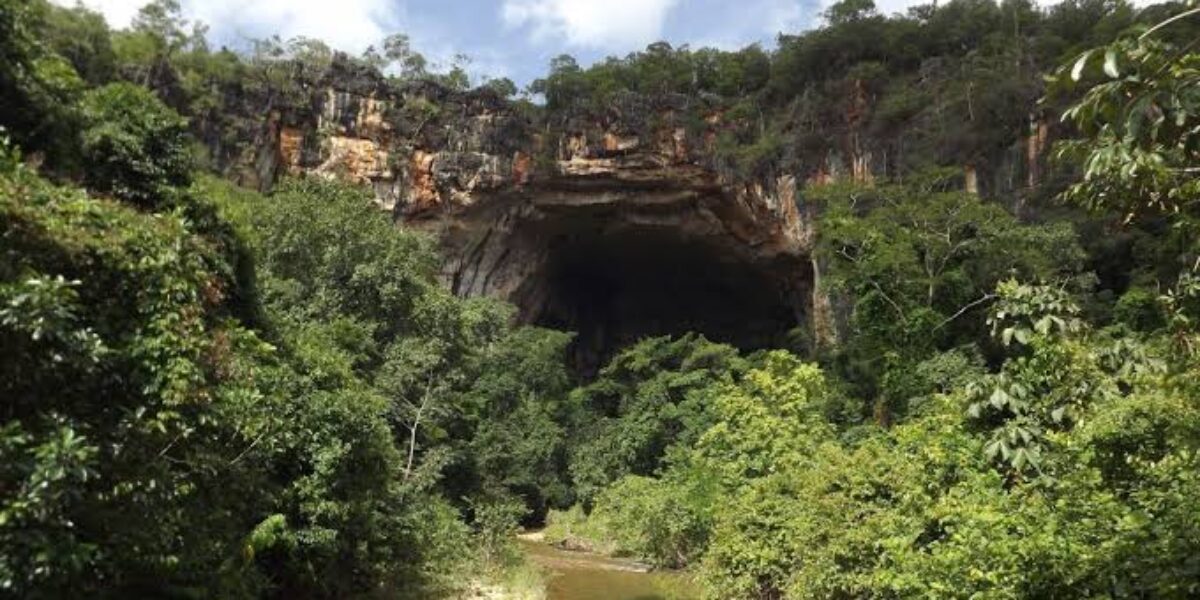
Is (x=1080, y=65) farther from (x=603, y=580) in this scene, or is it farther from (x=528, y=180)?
(x=528, y=180)

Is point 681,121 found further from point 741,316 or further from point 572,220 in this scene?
point 741,316

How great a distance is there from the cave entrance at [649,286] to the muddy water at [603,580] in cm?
1397

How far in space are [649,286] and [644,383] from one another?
36.9 ft

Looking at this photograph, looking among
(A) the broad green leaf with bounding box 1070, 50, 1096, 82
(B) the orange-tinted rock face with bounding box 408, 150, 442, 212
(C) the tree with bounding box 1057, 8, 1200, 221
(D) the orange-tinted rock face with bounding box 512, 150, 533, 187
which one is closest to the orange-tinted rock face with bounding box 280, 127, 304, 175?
(B) the orange-tinted rock face with bounding box 408, 150, 442, 212

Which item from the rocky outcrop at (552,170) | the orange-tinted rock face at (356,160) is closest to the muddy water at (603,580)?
the rocky outcrop at (552,170)

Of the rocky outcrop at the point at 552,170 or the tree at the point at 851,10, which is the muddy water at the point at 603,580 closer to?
the rocky outcrop at the point at 552,170

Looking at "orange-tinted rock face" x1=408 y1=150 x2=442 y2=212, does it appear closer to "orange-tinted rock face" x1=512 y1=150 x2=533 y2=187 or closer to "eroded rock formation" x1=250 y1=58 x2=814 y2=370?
"eroded rock formation" x1=250 y1=58 x2=814 y2=370

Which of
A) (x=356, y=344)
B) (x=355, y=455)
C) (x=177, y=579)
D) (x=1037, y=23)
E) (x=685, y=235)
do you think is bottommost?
(x=177, y=579)

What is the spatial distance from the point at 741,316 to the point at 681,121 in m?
11.8

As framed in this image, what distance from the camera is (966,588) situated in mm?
5023

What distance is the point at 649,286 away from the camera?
40.0 meters

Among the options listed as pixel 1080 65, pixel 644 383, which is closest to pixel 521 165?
pixel 644 383

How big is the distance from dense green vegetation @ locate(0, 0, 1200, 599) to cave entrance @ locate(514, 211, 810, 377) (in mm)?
5849

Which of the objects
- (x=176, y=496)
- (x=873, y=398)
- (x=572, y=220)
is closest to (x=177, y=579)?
(x=176, y=496)
